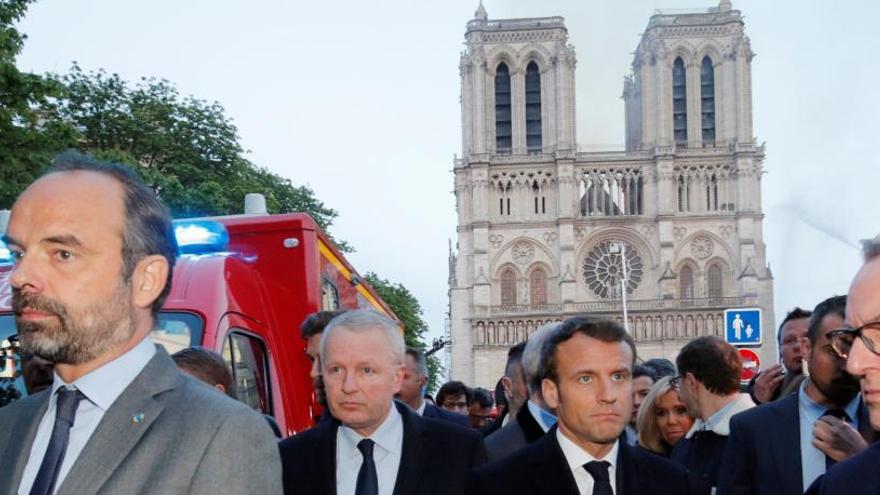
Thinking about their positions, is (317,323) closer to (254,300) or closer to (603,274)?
(254,300)

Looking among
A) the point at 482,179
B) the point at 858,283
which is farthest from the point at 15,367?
the point at 482,179

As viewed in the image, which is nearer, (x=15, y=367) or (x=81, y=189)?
(x=81, y=189)

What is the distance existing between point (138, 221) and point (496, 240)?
221 feet

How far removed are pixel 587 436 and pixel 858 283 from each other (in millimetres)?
1619

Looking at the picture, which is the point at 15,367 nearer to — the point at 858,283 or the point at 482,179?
the point at 858,283

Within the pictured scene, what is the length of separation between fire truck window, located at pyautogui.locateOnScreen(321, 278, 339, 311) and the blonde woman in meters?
2.41

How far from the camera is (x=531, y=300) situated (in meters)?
69.8

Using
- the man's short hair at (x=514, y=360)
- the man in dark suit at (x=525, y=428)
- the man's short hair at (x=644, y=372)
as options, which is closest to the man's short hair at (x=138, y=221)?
the man in dark suit at (x=525, y=428)

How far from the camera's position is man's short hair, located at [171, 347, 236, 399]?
4.48 metres

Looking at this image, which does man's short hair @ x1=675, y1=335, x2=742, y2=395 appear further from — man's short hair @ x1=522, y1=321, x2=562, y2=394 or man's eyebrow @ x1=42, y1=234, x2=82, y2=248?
man's eyebrow @ x1=42, y1=234, x2=82, y2=248

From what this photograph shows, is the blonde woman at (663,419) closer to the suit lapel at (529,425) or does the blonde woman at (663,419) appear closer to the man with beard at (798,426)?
the suit lapel at (529,425)

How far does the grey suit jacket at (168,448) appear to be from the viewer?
7.37 ft

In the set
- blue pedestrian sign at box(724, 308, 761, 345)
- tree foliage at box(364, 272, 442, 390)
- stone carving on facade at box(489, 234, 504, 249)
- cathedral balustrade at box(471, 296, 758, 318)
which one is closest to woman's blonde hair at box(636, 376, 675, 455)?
blue pedestrian sign at box(724, 308, 761, 345)

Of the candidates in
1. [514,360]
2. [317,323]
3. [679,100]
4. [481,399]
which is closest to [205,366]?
[317,323]
